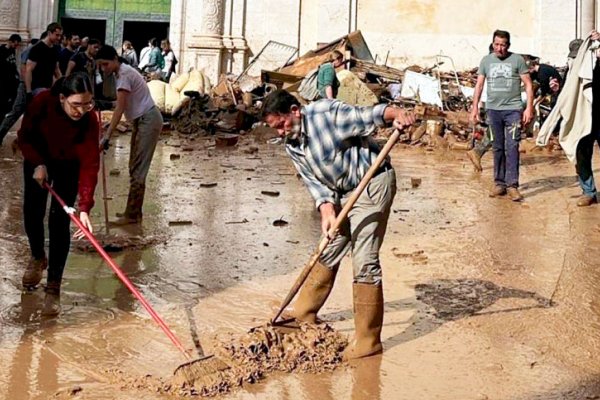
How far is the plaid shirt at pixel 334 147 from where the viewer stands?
4653 mm

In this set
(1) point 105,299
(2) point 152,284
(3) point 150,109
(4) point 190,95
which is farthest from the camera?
(4) point 190,95

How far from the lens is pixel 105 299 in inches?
223

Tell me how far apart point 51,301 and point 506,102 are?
589 centimetres

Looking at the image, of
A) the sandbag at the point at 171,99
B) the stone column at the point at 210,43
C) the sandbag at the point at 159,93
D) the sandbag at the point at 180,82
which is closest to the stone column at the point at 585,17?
the stone column at the point at 210,43

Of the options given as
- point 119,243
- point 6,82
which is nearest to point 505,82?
point 119,243

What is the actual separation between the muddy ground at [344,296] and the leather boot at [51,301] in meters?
0.10

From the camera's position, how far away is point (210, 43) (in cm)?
2105

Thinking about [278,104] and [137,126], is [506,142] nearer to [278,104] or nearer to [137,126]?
[137,126]

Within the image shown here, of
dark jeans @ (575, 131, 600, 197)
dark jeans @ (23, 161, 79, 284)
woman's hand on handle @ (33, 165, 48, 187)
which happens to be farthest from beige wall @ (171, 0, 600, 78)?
woman's hand on handle @ (33, 165, 48, 187)

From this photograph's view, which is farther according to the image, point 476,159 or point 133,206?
point 476,159

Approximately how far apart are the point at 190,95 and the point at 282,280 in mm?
11985

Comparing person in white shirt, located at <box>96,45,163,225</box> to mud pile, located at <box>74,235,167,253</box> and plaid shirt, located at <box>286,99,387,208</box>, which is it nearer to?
mud pile, located at <box>74,235,167,253</box>

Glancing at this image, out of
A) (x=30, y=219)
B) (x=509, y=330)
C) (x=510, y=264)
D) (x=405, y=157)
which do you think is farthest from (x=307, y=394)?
(x=405, y=157)

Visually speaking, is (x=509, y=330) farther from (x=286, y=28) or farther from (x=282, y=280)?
(x=286, y=28)
